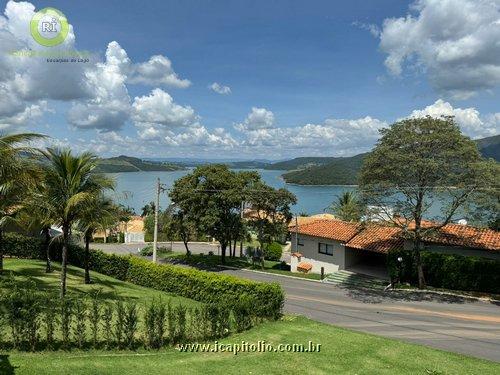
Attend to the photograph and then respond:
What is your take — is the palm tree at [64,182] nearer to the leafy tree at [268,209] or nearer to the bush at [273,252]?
the leafy tree at [268,209]

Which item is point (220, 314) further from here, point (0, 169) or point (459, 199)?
point (459, 199)

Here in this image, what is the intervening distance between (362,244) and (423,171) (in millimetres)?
11801

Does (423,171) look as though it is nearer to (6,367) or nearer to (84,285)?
(84,285)

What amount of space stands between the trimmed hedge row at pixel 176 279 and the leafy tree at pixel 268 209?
14.8 meters

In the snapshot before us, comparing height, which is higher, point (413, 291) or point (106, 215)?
point (106, 215)

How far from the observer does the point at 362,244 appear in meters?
36.7

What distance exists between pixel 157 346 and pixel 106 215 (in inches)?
372

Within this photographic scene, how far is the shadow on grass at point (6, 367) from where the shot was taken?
8812 millimetres

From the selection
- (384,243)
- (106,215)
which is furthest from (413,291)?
(106,215)

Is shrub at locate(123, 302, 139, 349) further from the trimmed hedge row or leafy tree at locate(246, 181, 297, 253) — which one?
leafy tree at locate(246, 181, 297, 253)

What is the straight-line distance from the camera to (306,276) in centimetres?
3738

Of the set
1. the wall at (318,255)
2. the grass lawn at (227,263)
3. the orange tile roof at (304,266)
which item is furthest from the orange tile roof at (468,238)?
the orange tile roof at (304,266)

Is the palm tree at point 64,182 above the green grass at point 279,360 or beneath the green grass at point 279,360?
above

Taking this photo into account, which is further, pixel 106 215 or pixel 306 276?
pixel 306 276
